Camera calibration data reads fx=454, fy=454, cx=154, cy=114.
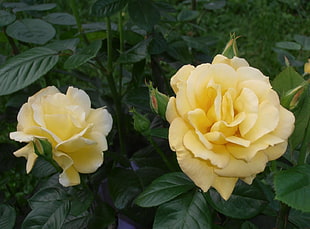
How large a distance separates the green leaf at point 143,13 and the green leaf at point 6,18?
Result: 0.91 feet

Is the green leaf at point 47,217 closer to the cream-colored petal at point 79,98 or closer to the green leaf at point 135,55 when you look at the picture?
the cream-colored petal at point 79,98

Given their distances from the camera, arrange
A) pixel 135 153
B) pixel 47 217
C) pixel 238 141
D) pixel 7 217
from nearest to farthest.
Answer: pixel 238 141, pixel 47 217, pixel 7 217, pixel 135 153

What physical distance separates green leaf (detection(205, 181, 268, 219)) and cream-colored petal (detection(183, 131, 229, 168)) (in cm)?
17

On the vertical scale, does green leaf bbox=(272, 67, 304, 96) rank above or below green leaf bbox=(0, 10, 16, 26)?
above

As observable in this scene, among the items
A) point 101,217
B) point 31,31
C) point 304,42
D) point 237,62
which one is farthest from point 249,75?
point 304,42

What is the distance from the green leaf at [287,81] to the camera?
707 mm

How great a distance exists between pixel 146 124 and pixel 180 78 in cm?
12

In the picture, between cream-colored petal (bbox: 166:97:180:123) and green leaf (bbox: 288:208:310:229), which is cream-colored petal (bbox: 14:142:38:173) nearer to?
cream-colored petal (bbox: 166:97:180:123)

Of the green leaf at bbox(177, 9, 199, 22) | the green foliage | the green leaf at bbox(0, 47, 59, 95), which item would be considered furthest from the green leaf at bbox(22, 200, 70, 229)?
the green leaf at bbox(177, 9, 199, 22)

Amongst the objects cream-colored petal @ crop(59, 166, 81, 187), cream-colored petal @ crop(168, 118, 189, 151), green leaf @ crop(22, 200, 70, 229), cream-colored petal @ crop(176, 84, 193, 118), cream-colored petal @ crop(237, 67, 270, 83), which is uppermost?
cream-colored petal @ crop(237, 67, 270, 83)

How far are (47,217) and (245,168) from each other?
1.32 ft

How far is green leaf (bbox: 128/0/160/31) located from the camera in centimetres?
99

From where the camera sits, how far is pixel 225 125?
A: 58 cm

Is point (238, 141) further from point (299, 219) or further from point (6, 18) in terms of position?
point (6, 18)
